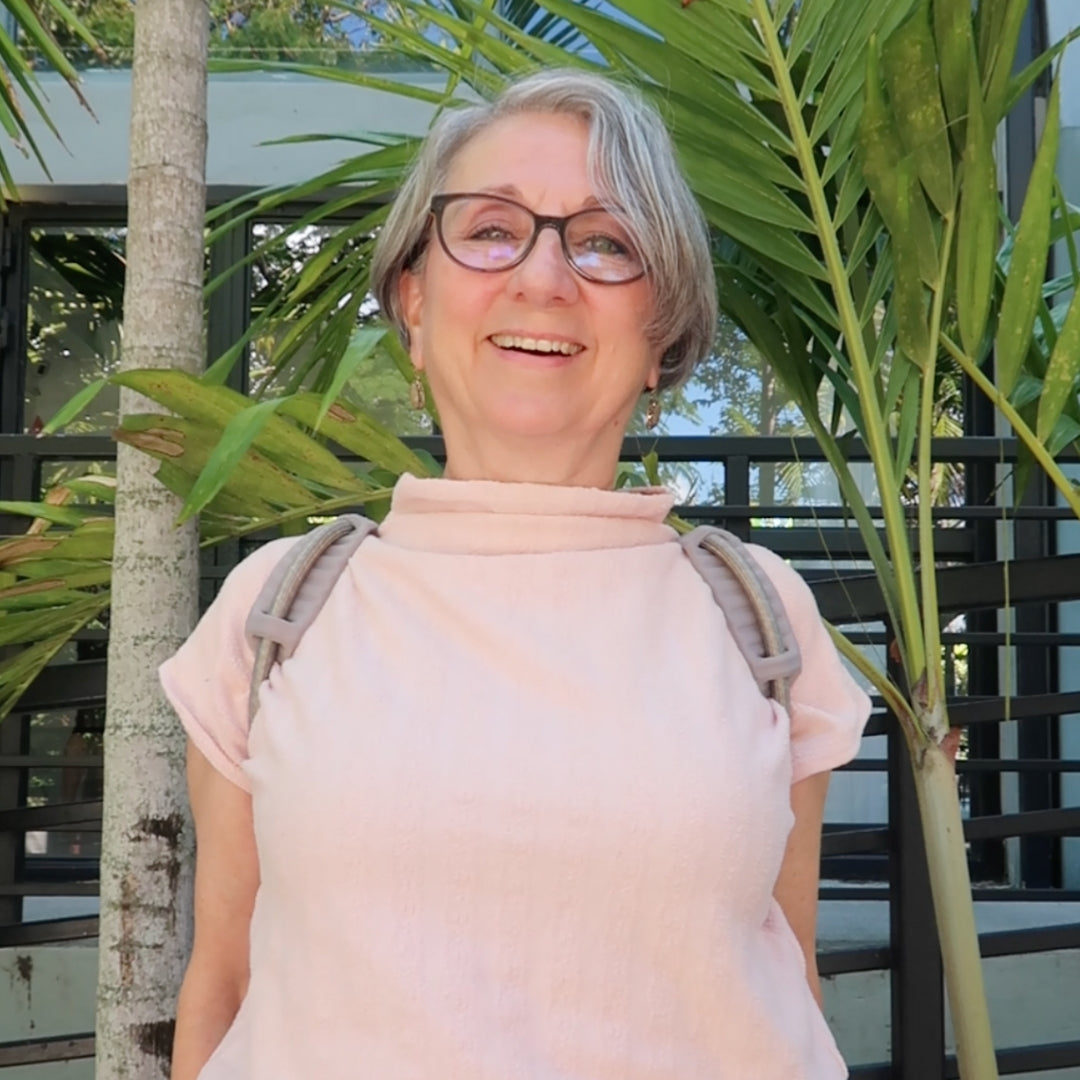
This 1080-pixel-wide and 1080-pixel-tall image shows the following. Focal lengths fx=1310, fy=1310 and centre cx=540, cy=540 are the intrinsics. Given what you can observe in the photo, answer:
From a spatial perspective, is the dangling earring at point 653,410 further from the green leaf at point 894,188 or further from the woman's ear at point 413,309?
the green leaf at point 894,188

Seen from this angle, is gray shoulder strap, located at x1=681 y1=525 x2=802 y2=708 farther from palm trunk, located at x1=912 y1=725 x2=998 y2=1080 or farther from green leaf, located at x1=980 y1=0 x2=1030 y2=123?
green leaf, located at x1=980 y1=0 x2=1030 y2=123

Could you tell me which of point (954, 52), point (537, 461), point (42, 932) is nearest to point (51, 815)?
point (42, 932)

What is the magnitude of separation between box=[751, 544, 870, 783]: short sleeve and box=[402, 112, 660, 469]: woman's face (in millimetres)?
226

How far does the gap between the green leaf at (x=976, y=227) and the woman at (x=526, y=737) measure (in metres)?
0.52

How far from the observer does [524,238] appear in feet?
4.19

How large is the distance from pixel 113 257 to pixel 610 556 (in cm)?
457

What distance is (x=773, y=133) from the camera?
177cm

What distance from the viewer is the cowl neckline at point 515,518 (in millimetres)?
1252

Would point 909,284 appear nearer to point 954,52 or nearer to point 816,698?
point 954,52

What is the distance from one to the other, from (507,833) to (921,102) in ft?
3.66

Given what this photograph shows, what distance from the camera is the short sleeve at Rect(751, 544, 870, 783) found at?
1234 mm

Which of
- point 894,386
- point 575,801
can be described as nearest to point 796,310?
point 894,386

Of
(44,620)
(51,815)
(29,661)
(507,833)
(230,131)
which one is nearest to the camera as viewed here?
(507,833)

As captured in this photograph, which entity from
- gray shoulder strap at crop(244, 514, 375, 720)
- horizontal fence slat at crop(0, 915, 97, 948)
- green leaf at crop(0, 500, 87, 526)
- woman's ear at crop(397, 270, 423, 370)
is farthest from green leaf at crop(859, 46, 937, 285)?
horizontal fence slat at crop(0, 915, 97, 948)
